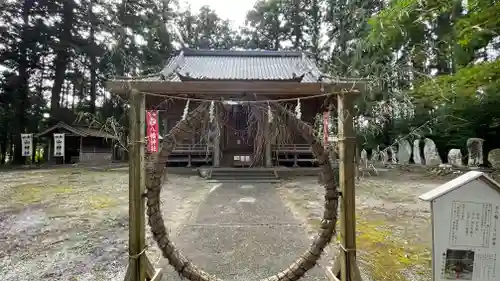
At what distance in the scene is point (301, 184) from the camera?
10359 millimetres

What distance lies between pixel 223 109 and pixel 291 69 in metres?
12.8

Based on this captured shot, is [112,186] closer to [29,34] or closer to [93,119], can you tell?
[93,119]

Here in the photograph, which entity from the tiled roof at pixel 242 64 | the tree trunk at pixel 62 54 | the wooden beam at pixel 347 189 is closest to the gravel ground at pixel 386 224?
the wooden beam at pixel 347 189

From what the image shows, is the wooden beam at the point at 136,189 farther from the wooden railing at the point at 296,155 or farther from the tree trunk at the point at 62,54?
the tree trunk at the point at 62,54

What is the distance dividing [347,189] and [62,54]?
22757 mm

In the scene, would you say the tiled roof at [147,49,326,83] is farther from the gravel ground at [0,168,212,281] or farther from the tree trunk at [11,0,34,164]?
the tree trunk at [11,0,34,164]

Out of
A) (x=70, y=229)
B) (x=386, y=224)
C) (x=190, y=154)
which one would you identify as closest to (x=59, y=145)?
(x=190, y=154)

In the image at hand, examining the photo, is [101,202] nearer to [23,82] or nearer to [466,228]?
[466,228]

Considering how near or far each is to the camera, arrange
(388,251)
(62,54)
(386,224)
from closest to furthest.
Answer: (388,251)
(386,224)
(62,54)

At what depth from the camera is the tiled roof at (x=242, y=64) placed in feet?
45.9

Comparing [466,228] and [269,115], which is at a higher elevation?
[269,115]

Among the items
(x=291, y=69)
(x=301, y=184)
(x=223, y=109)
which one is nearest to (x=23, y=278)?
(x=223, y=109)

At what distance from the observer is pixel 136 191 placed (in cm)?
256

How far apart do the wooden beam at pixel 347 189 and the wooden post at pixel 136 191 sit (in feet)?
6.13
